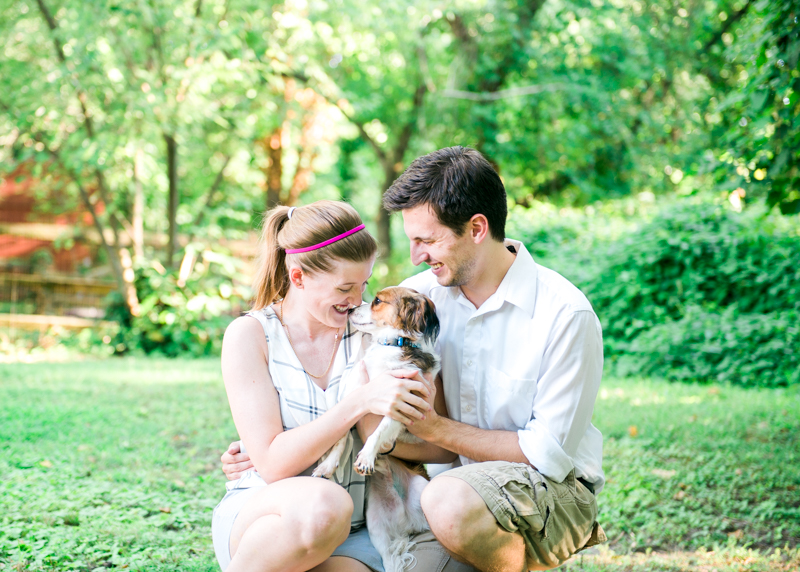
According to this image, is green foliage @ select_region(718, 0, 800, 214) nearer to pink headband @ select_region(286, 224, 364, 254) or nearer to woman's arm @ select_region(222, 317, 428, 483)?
pink headband @ select_region(286, 224, 364, 254)

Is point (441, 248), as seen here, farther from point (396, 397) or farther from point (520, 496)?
point (520, 496)

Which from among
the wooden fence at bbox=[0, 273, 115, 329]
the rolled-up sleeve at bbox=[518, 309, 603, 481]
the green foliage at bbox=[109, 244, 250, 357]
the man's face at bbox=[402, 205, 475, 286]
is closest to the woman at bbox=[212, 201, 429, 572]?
the man's face at bbox=[402, 205, 475, 286]

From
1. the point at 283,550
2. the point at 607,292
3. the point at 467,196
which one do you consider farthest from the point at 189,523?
the point at 607,292

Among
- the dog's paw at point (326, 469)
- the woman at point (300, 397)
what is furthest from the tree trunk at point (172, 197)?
the dog's paw at point (326, 469)

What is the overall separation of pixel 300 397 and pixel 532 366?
0.93 m

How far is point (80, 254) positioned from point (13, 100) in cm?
570

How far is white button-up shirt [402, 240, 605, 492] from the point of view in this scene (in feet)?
7.86

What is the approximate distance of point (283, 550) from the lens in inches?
82.0

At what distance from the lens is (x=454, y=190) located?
2.61 metres

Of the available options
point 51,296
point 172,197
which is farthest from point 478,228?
point 51,296

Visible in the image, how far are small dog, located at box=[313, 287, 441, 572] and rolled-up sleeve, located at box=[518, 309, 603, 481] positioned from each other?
0.48 metres

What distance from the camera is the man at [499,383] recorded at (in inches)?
88.0

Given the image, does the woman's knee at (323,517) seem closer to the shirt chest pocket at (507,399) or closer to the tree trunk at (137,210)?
the shirt chest pocket at (507,399)

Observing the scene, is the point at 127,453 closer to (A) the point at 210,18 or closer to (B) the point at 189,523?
(B) the point at 189,523
